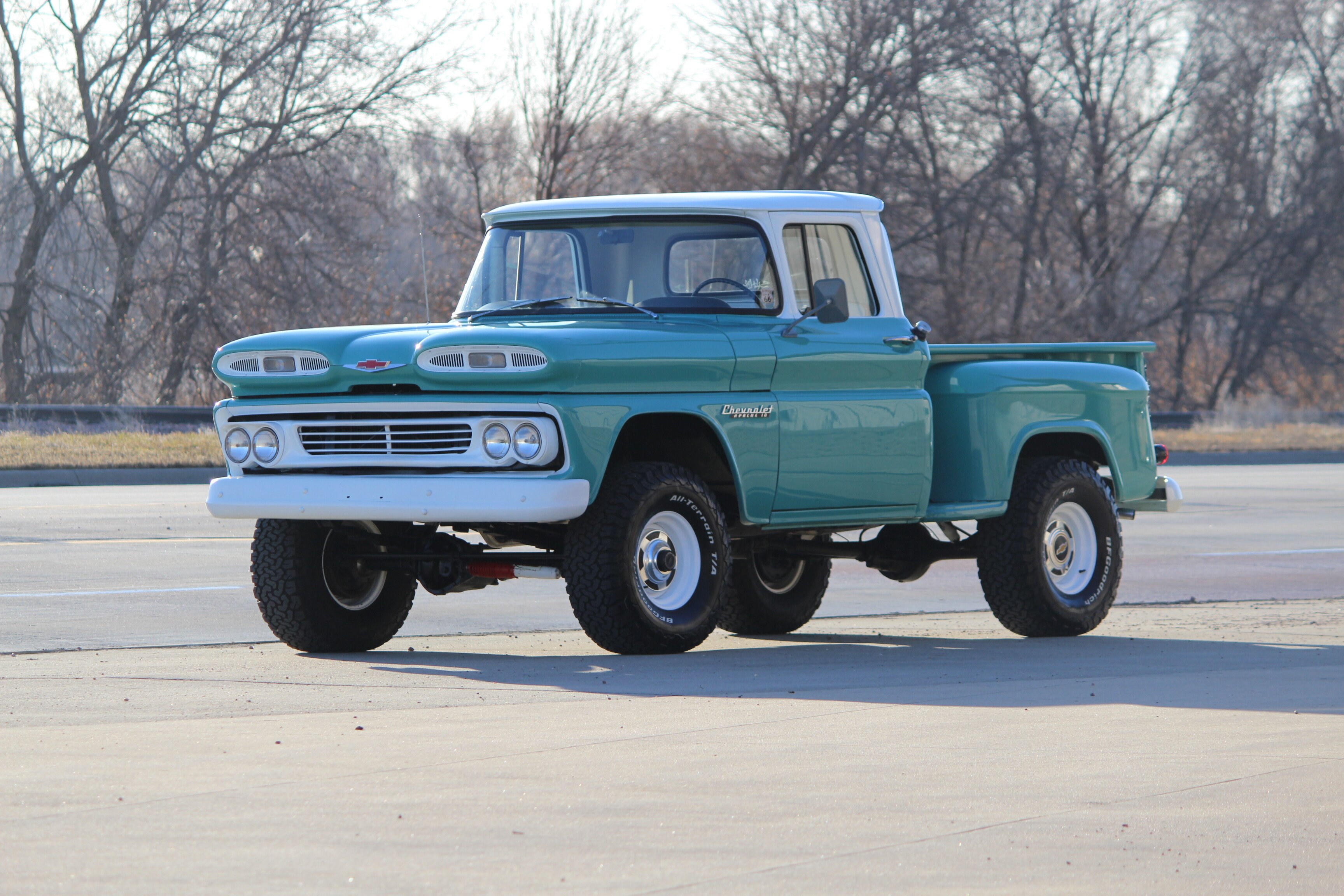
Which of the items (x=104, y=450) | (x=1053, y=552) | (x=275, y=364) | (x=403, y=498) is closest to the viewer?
(x=403, y=498)

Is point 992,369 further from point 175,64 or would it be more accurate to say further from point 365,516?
point 175,64

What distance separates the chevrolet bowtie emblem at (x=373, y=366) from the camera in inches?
330

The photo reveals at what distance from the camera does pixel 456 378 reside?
824cm

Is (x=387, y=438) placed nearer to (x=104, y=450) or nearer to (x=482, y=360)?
(x=482, y=360)

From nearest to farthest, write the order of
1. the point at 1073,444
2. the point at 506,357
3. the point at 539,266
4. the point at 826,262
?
the point at 506,357 → the point at 539,266 → the point at 826,262 → the point at 1073,444

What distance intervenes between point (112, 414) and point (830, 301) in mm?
21135

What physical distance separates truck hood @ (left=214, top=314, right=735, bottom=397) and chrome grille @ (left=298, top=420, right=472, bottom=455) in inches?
6.2

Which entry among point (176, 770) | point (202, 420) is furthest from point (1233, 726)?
point (202, 420)

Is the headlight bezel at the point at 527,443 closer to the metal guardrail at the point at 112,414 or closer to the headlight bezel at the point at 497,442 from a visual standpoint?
the headlight bezel at the point at 497,442

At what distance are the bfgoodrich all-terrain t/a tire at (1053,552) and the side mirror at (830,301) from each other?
168 centimetres

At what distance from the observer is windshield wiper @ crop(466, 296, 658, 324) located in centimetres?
912

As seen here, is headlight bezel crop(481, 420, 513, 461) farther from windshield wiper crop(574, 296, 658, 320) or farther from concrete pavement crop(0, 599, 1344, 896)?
windshield wiper crop(574, 296, 658, 320)

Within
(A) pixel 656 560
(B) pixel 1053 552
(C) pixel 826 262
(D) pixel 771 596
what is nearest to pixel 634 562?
(A) pixel 656 560

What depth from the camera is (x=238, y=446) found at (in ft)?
29.4
